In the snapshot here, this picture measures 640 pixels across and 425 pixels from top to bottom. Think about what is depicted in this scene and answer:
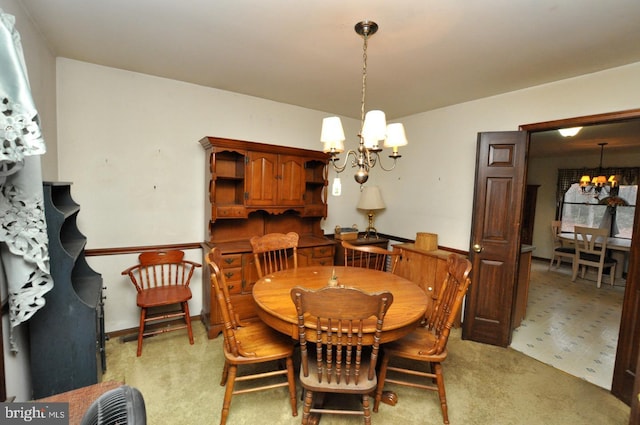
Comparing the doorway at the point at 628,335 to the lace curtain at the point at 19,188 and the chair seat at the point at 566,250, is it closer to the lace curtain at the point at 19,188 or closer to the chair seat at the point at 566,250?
the lace curtain at the point at 19,188

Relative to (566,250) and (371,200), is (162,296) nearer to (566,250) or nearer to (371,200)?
(371,200)

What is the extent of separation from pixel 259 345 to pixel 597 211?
25.6 ft

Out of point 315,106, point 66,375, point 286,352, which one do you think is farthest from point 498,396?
point 315,106

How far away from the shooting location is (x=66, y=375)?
167cm

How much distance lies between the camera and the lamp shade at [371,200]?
3883 mm

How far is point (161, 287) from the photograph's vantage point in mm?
2768

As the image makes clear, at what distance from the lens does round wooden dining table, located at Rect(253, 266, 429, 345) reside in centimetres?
156

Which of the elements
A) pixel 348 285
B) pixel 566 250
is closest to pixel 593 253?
pixel 566 250

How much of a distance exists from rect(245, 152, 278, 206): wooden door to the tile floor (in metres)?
2.89

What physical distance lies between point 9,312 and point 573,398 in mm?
3569

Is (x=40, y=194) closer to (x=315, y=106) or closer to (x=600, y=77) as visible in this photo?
(x=315, y=106)

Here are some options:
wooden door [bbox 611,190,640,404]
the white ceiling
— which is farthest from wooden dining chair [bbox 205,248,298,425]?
wooden door [bbox 611,190,640,404]

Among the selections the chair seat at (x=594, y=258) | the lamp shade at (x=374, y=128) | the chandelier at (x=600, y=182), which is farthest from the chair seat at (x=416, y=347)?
the chandelier at (x=600, y=182)

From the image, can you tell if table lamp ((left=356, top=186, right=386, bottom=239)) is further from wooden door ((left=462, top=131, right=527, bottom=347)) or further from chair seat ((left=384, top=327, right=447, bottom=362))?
chair seat ((left=384, top=327, right=447, bottom=362))
